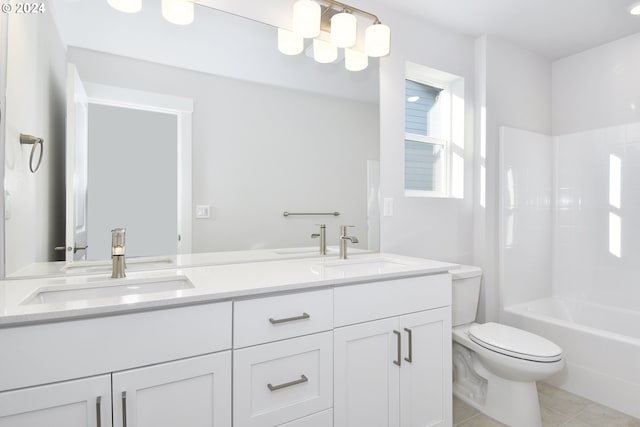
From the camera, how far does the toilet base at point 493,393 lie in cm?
177

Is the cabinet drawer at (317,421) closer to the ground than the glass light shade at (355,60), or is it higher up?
closer to the ground

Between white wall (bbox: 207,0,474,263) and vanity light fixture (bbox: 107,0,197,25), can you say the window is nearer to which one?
white wall (bbox: 207,0,474,263)

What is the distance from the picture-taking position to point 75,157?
4.38 feet

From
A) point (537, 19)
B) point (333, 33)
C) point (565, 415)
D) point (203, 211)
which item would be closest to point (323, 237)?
point (203, 211)

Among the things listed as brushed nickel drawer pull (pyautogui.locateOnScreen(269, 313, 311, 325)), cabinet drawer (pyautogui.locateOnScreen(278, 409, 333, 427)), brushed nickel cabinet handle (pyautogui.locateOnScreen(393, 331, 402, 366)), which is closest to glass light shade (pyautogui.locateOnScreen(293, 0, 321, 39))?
brushed nickel drawer pull (pyautogui.locateOnScreen(269, 313, 311, 325))

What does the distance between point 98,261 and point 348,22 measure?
1.66 m

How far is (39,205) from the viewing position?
4.22 ft

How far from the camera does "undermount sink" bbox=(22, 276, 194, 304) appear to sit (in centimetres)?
112

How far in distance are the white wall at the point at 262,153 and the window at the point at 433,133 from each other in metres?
0.41

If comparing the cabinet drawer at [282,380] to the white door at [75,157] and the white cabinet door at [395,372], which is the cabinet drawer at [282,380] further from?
the white door at [75,157]

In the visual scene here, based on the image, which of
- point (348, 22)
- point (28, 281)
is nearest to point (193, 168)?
point (28, 281)

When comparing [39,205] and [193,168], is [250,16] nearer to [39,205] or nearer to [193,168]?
[193,168]

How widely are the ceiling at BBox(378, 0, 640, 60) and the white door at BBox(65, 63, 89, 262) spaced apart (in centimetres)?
169

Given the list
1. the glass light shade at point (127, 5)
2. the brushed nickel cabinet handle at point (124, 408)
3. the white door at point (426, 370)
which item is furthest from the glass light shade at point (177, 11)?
the white door at point (426, 370)
